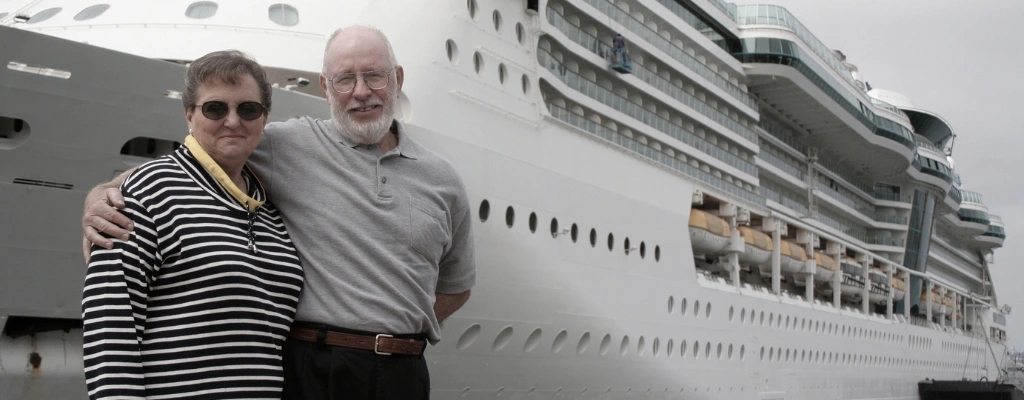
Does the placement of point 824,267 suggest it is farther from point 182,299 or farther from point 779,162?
point 182,299

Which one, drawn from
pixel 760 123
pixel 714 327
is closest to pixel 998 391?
pixel 760 123

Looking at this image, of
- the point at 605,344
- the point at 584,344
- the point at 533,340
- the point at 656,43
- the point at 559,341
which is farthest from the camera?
the point at 656,43

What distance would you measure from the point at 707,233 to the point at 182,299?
1516 centimetres

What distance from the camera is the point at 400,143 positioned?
3283mm

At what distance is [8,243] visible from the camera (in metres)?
6.70

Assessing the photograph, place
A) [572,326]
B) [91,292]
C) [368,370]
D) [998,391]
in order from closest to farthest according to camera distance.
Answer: [91,292]
[368,370]
[572,326]
[998,391]

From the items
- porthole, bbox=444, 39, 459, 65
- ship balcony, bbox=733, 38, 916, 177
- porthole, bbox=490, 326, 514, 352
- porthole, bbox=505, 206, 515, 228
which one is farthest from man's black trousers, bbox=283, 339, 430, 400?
ship balcony, bbox=733, 38, 916, 177

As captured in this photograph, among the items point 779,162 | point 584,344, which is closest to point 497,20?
point 584,344

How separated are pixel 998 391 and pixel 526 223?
2918 centimetres

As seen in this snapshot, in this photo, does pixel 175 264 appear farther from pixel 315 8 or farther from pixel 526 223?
pixel 526 223

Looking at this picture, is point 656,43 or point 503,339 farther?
point 656,43

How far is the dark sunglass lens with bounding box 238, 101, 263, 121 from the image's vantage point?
9.36 feet

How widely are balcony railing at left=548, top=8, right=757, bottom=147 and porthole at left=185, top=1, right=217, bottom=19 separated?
17.4 feet

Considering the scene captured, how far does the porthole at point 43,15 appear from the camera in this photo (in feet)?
32.1
